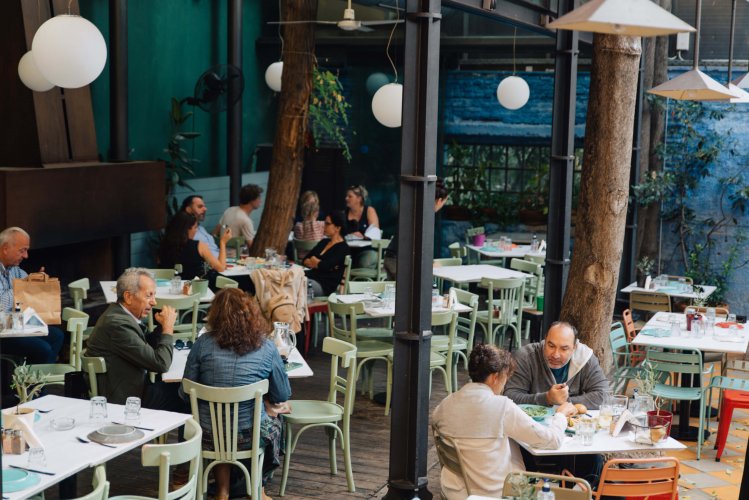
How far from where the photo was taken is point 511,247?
1216cm

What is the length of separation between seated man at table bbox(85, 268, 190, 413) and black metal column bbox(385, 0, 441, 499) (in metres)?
1.39

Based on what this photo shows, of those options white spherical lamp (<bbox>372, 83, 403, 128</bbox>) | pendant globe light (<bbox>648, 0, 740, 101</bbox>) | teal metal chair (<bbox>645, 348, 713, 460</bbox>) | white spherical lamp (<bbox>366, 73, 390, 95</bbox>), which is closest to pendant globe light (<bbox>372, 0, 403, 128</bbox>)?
white spherical lamp (<bbox>372, 83, 403, 128</bbox>)

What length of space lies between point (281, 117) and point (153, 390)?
4682 millimetres

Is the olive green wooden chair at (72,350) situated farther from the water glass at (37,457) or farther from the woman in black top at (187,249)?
the water glass at (37,457)

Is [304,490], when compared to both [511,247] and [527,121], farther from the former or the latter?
[527,121]

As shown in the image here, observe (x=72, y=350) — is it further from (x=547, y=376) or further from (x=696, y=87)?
(x=696, y=87)

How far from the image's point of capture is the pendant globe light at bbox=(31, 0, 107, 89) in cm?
603

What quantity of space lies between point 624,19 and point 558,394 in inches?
104

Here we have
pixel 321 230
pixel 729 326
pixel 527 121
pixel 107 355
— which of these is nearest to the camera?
pixel 107 355

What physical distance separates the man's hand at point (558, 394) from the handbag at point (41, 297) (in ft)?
12.4

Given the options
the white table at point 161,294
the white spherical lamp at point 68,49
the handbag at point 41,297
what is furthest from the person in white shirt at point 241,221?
the white spherical lamp at point 68,49

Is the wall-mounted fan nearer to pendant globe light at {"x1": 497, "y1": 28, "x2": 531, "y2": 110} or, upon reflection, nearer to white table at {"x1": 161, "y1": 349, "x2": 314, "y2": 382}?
pendant globe light at {"x1": 497, "y1": 28, "x2": 531, "y2": 110}

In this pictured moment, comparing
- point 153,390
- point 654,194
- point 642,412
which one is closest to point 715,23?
point 654,194

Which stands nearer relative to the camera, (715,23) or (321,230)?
(321,230)
